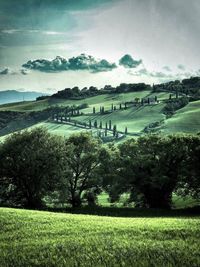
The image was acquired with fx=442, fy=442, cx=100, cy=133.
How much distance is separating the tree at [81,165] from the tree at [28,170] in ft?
11.5

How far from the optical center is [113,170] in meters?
70.4

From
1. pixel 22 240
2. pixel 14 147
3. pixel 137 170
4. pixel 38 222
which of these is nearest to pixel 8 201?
pixel 14 147

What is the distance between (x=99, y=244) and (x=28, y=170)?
43.1 meters

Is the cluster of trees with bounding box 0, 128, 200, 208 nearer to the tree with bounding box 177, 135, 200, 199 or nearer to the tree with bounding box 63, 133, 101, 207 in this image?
the tree with bounding box 177, 135, 200, 199

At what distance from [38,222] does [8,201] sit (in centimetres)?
3760

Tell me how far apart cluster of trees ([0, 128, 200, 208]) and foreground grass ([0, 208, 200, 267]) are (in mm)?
35275

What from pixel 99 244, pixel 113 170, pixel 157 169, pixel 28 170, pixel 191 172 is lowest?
pixel 113 170

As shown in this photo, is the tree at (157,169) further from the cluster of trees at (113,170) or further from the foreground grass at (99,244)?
the foreground grass at (99,244)

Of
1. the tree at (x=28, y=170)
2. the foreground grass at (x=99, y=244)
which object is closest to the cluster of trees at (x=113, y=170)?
the tree at (x=28, y=170)

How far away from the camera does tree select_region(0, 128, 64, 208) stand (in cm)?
6612

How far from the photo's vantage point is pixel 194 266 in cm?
2066

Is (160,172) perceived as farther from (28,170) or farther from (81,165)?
(28,170)

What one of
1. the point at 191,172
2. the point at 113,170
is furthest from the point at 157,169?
the point at 113,170

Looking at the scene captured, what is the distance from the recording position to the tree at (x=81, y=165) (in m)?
71.1
